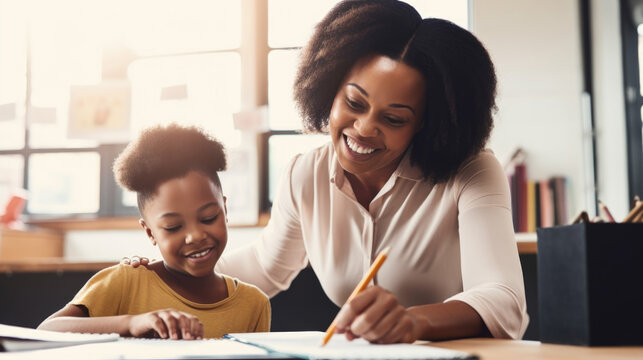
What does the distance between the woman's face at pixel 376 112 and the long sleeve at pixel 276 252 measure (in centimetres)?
27

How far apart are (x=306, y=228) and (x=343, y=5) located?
0.47m

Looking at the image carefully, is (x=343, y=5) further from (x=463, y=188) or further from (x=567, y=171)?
(x=567, y=171)

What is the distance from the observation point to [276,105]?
13.8ft

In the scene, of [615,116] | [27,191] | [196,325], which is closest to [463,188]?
[196,325]

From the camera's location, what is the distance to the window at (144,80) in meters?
4.16

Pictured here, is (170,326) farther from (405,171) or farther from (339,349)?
(405,171)

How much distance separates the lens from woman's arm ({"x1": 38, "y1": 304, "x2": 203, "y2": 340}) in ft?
2.78

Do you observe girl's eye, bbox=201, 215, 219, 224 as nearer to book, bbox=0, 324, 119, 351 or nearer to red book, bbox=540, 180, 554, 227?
book, bbox=0, 324, 119, 351

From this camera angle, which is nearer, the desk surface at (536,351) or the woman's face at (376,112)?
the desk surface at (536,351)

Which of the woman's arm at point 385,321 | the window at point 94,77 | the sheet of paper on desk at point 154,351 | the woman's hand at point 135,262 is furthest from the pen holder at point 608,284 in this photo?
the window at point 94,77

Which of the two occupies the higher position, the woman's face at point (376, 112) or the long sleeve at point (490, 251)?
the woman's face at point (376, 112)

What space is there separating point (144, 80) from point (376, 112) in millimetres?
3433

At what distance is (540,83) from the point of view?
388cm

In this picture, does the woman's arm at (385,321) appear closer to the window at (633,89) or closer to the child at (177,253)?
the child at (177,253)
